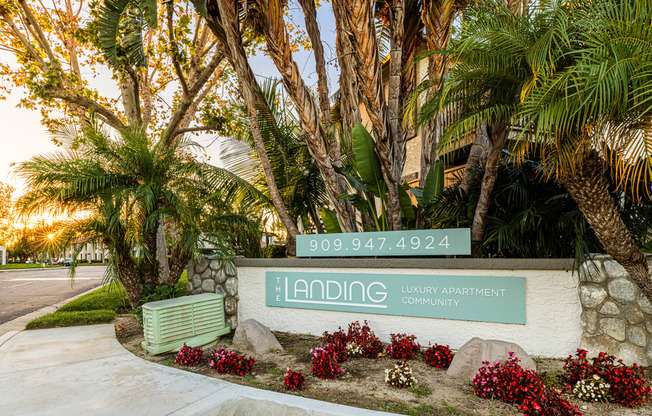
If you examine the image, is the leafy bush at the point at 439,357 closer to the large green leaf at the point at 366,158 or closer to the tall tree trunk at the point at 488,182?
the tall tree trunk at the point at 488,182

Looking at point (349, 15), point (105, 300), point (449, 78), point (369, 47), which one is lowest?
point (105, 300)

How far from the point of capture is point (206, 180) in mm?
7168

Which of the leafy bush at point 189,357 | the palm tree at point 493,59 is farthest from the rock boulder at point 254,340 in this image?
the palm tree at point 493,59

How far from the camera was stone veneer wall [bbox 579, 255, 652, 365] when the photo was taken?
4.15 metres

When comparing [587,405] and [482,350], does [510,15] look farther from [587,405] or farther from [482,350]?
[587,405]

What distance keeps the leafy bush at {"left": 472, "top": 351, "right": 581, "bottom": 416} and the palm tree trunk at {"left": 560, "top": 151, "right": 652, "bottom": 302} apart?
1.49 metres

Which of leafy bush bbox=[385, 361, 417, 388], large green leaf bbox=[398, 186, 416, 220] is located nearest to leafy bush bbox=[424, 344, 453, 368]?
leafy bush bbox=[385, 361, 417, 388]

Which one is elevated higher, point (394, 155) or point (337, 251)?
point (394, 155)

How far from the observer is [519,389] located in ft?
11.2

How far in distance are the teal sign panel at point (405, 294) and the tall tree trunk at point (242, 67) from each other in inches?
49.9

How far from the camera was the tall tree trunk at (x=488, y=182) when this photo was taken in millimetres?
4309

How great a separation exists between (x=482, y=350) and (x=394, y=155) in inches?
135

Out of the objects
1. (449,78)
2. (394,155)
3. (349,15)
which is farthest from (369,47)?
(449,78)

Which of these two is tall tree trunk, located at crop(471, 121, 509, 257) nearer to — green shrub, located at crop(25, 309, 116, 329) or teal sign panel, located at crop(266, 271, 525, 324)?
teal sign panel, located at crop(266, 271, 525, 324)
